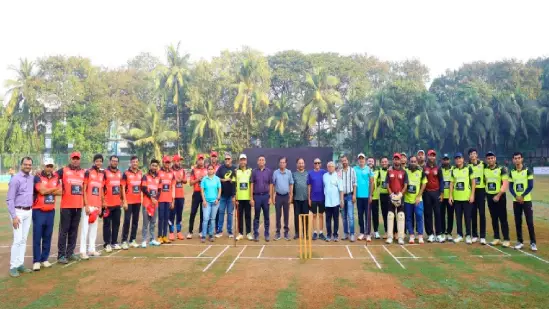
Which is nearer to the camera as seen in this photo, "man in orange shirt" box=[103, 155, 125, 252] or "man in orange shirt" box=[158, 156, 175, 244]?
"man in orange shirt" box=[103, 155, 125, 252]

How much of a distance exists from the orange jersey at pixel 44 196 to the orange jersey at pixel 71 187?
0.23 meters

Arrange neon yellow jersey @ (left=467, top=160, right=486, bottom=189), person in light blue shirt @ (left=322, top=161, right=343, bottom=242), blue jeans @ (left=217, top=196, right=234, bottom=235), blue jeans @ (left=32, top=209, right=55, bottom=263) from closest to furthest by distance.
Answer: blue jeans @ (left=32, top=209, right=55, bottom=263), neon yellow jersey @ (left=467, top=160, right=486, bottom=189), person in light blue shirt @ (left=322, top=161, right=343, bottom=242), blue jeans @ (left=217, top=196, right=234, bottom=235)

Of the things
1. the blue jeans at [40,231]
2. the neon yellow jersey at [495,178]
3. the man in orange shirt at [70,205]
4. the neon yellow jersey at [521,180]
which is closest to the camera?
the blue jeans at [40,231]

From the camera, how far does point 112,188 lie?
7992mm

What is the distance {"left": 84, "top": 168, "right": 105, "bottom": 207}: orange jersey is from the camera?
24.4 feet

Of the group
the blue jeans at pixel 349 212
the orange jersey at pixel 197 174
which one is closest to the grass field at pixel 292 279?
the blue jeans at pixel 349 212

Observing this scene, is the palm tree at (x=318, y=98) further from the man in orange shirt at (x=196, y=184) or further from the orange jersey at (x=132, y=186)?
the orange jersey at (x=132, y=186)

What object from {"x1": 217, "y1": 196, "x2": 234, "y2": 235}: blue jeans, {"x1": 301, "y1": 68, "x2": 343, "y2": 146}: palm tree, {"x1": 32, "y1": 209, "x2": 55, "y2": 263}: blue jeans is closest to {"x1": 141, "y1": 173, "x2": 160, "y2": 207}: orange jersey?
{"x1": 217, "y1": 196, "x2": 234, "y2": 235}: blue jeans

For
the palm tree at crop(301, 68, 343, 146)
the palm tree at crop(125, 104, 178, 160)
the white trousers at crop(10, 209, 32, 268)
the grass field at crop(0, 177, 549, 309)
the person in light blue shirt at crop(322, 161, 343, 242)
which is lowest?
the grass field at crop(0, 177, 549, 309)

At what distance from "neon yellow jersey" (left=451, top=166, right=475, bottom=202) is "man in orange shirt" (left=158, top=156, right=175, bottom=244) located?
6.08 m

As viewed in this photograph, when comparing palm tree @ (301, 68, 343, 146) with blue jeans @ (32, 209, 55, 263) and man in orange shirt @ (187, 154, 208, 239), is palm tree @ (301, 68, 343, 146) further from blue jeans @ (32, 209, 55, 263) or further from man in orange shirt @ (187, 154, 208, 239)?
blue jeans @ (32, 209, 55, 263)

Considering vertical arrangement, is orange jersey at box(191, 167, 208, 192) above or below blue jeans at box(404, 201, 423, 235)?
above

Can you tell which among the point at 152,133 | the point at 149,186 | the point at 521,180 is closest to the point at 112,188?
the point at 149,186

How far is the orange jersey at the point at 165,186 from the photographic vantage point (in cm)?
873
